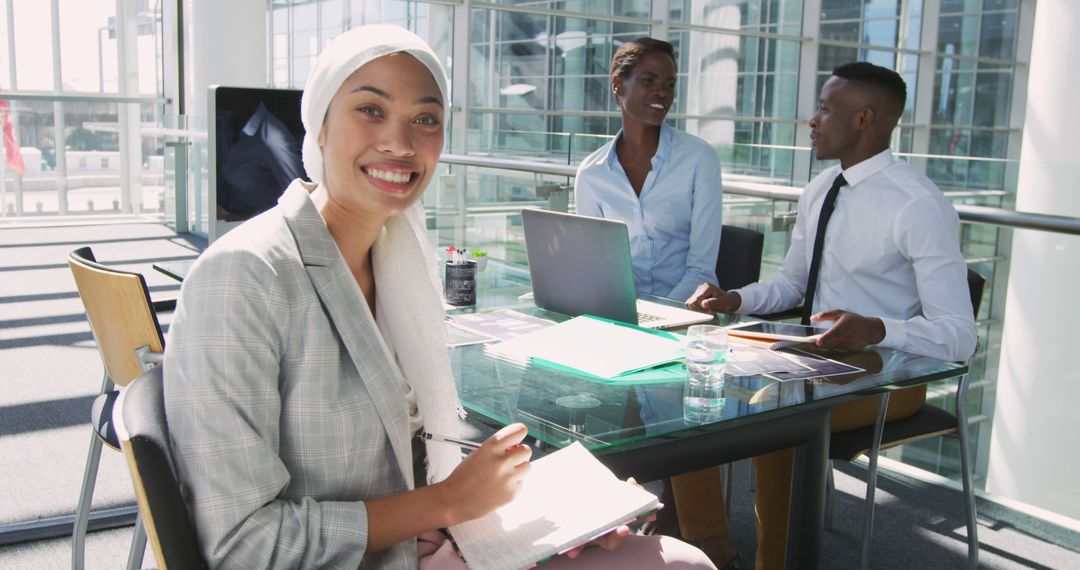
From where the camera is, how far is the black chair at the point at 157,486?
96 cm

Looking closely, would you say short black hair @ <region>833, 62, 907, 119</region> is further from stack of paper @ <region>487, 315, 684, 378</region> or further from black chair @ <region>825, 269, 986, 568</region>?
stack of paper @ <region>487, 315, 684, 378</region>

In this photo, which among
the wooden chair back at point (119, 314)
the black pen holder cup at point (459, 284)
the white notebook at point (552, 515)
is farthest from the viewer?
the black pen holder cup at point (459, 284)

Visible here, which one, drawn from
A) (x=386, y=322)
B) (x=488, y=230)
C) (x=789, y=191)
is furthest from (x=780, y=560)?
(x=488, y=230)

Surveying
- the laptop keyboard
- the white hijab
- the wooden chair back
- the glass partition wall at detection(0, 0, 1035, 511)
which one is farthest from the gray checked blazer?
the glass partition wall at detection(0, 0, 1035, 511)

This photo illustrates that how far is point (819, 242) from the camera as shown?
252cm

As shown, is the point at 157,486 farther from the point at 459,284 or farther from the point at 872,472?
the point at 872,472

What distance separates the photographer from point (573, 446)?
1376mm

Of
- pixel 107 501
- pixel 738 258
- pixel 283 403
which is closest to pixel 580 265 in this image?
pixel 738 258

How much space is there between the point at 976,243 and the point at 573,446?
8.57 ft

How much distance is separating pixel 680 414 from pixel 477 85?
324 inches

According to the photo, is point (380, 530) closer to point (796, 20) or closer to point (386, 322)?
point (386, 322)

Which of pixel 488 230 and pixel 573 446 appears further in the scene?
pixel 488 230

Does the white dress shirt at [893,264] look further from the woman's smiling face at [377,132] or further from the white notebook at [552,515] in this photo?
the woman's smiling face at [377,132]

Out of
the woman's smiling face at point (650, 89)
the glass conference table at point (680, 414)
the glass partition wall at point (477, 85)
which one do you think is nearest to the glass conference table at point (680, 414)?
the glass conference table at point (680, 414)
